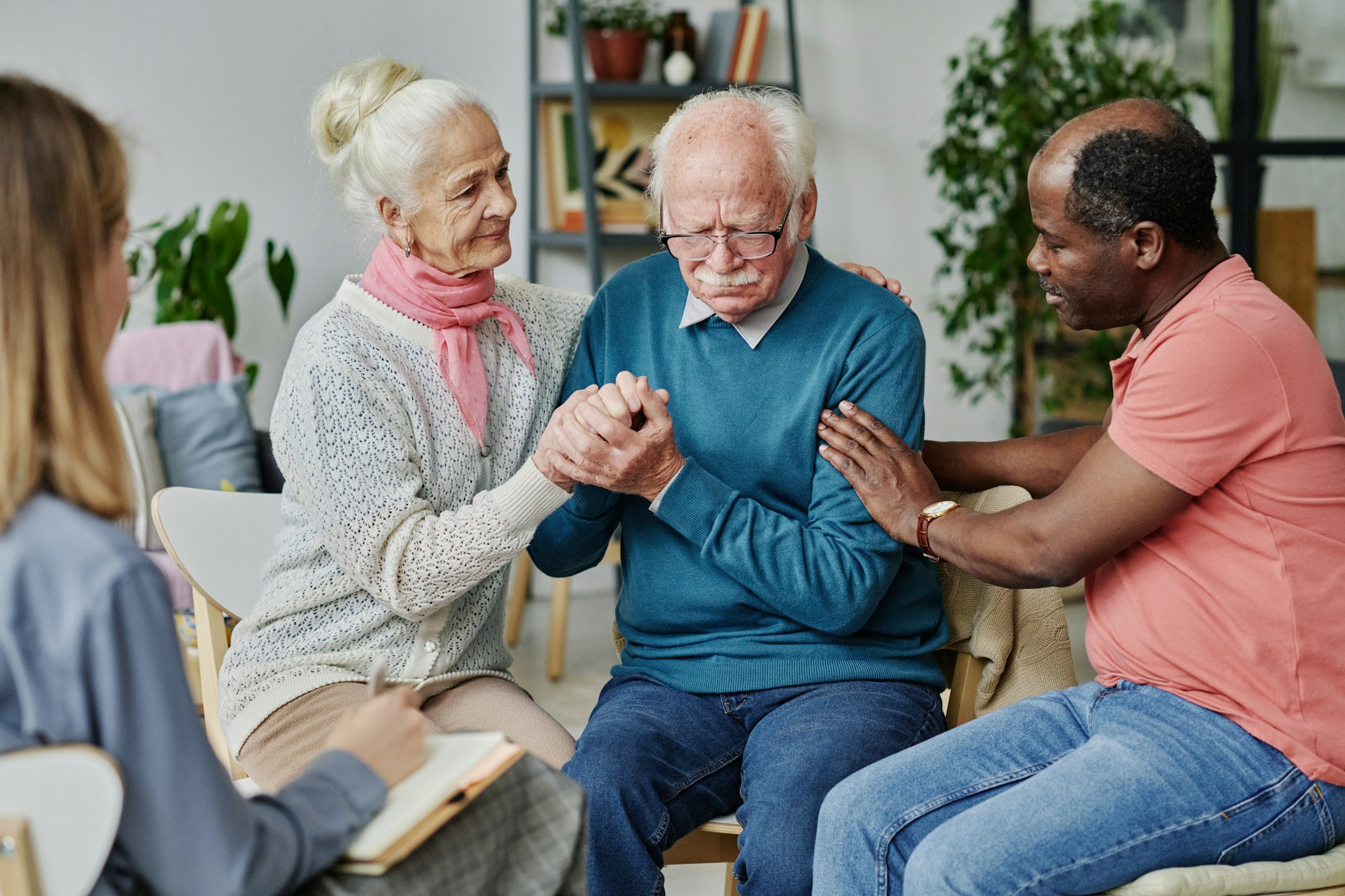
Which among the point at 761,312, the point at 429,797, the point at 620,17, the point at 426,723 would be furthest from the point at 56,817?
the point at 620,17

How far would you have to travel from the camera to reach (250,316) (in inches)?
148

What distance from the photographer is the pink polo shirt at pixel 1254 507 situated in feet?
4.19

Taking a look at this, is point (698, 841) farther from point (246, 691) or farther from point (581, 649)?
point (581, 649)

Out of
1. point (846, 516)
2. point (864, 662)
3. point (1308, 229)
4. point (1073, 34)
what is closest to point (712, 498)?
point (846, 516)

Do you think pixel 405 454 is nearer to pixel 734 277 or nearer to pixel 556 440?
pixel 556 440

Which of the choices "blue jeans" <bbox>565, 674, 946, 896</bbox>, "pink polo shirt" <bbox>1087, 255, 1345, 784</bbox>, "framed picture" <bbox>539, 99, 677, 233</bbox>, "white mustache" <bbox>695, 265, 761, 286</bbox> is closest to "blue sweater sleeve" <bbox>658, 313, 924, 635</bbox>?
"blue jeans" <bbox>565, 674, 946, 896</bbox>

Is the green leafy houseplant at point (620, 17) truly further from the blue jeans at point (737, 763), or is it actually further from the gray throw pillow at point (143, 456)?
the blue jeans at point (737, 763)

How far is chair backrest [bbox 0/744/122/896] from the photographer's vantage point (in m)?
0.86

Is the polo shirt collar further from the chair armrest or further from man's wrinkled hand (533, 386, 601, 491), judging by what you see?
the chair armrest

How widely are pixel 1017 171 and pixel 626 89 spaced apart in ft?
4.41

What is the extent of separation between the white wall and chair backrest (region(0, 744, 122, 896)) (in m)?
2.62

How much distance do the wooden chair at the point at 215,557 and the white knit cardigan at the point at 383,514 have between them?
86mm

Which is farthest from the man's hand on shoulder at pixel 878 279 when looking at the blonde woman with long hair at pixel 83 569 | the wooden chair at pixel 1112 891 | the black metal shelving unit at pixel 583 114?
the black metal shelving unit at pixel 583 114

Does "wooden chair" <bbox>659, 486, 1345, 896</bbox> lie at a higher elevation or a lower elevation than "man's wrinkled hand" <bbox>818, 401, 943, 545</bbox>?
lower
